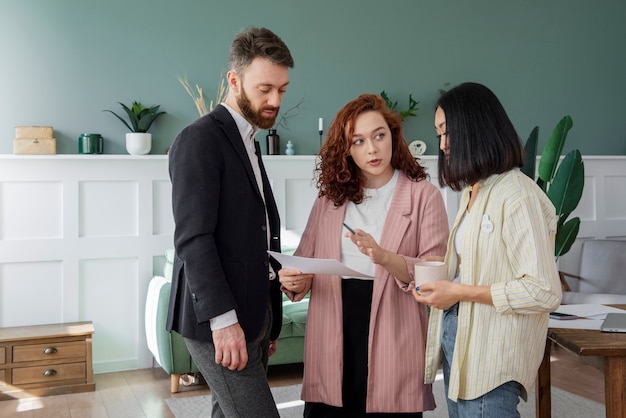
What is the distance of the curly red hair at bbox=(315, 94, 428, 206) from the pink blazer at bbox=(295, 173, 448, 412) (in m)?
0.05

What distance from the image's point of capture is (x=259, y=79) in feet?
6.11

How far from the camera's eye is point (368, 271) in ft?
6.79

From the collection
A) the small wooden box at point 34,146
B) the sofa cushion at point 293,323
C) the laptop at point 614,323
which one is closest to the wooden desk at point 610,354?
the laptop at point 614,323

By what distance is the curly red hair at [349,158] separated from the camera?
2.15 metres

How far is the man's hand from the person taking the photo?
1716 millimetres

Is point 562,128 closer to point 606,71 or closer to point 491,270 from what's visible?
point 606,71

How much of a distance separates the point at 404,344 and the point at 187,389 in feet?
8.00

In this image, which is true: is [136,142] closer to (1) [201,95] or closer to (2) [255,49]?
(1) [201,95]

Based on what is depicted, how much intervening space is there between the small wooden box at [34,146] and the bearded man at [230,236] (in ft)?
9.22

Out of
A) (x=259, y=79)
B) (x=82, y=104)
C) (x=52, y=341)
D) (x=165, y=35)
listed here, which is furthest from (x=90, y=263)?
(x=259, y=79)

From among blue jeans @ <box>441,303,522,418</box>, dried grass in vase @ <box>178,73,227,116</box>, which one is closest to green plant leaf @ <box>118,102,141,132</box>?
dried grass in vase @ <box>178,73,227,116</box>

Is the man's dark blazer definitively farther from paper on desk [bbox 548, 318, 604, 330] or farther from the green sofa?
the green sofa

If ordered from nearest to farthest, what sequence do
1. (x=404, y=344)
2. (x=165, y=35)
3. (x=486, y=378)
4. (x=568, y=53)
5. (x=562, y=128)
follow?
(x=486, y=378)
(x=404, y=344)
(x=562, y=128)
(x=165, y=35)
(x=568, y=53)

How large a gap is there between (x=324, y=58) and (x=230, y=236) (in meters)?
3.56
